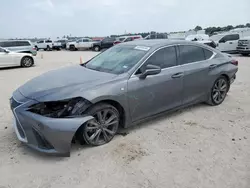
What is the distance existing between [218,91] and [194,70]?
111 centimetres

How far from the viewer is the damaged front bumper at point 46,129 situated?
2945 mm

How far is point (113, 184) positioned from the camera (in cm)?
266

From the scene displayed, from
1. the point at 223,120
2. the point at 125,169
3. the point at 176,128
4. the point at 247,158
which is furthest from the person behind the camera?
the point at 223,120

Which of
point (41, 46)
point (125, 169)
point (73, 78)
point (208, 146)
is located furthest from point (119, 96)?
point (41, 46)

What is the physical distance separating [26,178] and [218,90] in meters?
4.28

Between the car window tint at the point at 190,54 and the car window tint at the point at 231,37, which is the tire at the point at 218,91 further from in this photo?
the car window tint at the point at 231,37

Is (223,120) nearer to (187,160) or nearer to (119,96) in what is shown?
(187,160)

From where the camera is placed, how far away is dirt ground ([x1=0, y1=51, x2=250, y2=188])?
8.88 feet

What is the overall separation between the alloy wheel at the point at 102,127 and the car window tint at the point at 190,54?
6.05 feet

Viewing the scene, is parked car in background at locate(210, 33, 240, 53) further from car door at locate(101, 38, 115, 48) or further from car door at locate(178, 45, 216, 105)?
car door at locate(178, 45, 216, 105)

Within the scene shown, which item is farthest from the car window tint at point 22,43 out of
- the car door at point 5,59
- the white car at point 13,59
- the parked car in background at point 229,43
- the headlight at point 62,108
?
the headlight at point 62,108

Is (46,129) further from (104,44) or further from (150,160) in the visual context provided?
(104,44)

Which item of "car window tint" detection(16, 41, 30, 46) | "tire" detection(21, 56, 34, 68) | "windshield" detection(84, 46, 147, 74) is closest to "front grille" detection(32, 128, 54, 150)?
"windshield" detection(84, 46, 147, 74)

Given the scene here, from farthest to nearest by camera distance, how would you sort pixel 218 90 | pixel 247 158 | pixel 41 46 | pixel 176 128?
pixel 41 46 → pixel 218 90 → pixel 176 128 → pixel 247 158
